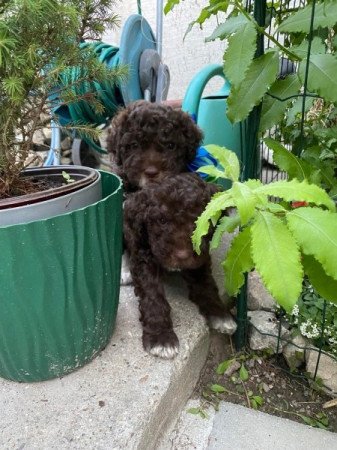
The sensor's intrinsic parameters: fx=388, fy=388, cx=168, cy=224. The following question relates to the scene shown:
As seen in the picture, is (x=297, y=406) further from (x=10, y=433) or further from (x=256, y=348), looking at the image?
(x=10, y=433)

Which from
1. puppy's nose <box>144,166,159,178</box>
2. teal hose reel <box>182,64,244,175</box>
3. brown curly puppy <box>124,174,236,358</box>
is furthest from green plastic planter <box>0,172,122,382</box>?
teal hose reel <box>182,64,244,175</box>

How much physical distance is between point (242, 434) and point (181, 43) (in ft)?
11.7

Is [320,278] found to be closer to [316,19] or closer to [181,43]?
[316,19]

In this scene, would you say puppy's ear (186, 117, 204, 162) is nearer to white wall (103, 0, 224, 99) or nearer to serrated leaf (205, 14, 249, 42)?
serrated leaf (205, 14, 249, 42)

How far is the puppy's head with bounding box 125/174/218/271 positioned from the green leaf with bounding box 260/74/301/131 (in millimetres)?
298

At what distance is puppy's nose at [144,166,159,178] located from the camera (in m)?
1.56

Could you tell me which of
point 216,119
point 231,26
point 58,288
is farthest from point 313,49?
point 216,119

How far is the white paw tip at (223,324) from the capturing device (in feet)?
4.90

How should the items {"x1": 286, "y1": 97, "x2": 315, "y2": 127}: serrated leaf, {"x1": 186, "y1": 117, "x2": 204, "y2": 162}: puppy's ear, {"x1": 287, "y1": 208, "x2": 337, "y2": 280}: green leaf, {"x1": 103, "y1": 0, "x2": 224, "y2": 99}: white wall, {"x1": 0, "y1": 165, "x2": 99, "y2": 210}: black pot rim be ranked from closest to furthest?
{"x1": 287, "y1": 208, "x2": 337, "y2": 280}: green leaf
{"x1": 0, "y1": 165, "x2": 99, "y2": 210}: black pot rim
{"x1": 286, "y1": 97, "x2": 315, "y2": 127}: serrated leaf
{"x1": 186, "y1": 117, "x2": 204, "y2": 162}: puppy's ear
{"x1": 103, "y1": 0, "x2": 224, "y2": 99}: white wall

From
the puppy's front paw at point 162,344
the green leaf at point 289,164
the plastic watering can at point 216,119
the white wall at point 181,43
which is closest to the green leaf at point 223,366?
the puppy's front paw at point 162,344

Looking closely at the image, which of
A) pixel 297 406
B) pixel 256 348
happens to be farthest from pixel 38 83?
pixel 297 406

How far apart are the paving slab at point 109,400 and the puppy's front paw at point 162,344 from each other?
0.03 m

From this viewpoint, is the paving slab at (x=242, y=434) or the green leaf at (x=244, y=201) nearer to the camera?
the green leaf at (x=244, y=201)

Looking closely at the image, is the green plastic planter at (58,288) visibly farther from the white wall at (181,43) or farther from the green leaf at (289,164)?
the white wall at (181,43)
